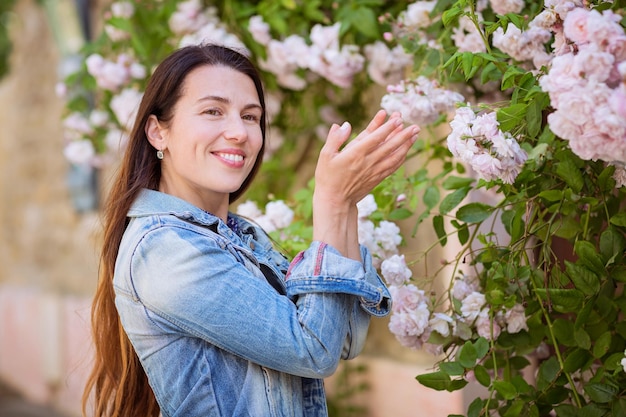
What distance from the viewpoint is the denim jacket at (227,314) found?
4.66 feet

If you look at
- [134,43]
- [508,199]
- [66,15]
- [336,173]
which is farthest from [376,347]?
[66,15]

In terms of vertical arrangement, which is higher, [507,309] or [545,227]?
[545,227]

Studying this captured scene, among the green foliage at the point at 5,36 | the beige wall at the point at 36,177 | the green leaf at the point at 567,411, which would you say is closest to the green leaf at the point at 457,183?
the green leaf at the point at 567,411

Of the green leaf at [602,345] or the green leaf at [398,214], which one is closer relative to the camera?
the green leaf at [602,345]

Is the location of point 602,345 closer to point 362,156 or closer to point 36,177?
point 362,156

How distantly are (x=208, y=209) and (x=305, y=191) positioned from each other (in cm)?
82

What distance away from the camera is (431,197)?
219cm

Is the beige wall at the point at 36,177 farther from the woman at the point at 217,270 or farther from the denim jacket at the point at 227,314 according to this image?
the denim jacket at the point at 227,314

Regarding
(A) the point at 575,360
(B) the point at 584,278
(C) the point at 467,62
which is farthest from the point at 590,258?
(C) the point at 467,62

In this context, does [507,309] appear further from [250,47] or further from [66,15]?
[66,15]

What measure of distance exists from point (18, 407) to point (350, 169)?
538 cm

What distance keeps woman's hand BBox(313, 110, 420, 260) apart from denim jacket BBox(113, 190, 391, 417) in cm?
4

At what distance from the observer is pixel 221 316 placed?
1418 millimetres

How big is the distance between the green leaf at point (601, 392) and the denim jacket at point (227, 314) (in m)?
0.51
